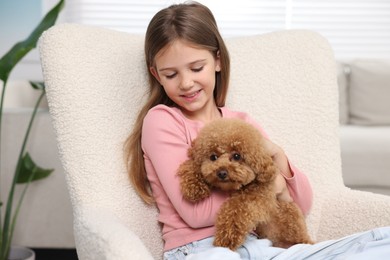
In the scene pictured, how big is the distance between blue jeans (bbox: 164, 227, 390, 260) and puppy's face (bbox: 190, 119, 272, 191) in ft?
0.44

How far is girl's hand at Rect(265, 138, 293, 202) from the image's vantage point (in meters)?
1.15

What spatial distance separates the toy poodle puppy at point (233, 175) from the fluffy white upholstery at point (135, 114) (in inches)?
7.0

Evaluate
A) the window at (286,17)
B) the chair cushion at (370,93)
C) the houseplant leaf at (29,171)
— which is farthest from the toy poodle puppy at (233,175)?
the window at (286,17)

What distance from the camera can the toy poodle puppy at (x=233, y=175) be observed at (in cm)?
99

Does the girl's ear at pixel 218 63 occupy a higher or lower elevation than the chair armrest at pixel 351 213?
higher

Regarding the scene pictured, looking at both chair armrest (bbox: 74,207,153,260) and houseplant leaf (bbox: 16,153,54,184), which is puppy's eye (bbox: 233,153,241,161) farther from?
houseplant leaf (bbox: 16,153,54,184)

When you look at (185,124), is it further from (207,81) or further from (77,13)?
(77,13)

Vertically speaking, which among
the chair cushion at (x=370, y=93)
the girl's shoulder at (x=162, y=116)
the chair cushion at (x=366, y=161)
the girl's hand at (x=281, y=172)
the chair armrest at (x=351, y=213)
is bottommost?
the chair cushion at (x=366, y=161)

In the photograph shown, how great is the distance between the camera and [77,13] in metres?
3.01

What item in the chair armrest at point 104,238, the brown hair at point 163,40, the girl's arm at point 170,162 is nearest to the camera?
the chair armrest at point 104,238

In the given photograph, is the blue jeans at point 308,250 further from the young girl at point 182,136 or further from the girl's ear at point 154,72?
the girl's ear at point 154,72

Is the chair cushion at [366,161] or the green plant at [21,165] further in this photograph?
the chair cushion at [366,161]

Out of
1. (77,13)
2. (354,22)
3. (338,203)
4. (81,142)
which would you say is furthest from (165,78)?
(354,22)

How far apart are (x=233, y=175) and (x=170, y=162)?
191 millimetres
